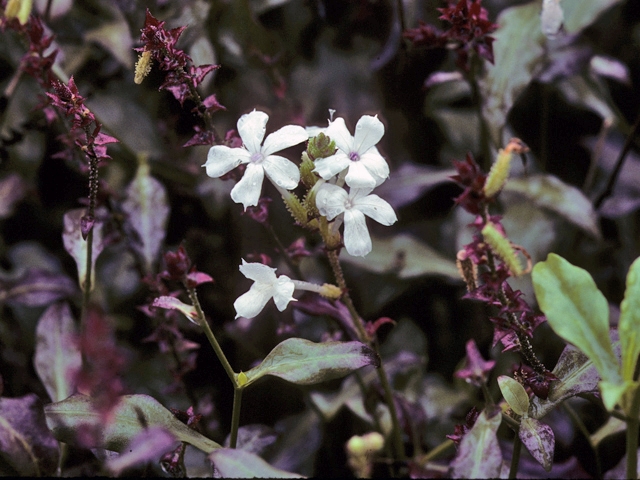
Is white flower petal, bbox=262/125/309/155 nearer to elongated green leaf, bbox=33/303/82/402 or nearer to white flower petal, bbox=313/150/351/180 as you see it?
white flower petal, bbox=313/150/351/180

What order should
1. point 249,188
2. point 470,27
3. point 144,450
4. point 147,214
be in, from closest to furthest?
point 144,450 < point 249,188 < point 470,27 < point 147,214

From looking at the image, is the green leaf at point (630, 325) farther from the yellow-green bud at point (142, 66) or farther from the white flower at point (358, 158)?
the yellow-green bud at point (142, 66)

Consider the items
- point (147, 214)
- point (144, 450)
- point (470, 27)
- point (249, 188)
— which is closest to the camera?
point (144, 450)

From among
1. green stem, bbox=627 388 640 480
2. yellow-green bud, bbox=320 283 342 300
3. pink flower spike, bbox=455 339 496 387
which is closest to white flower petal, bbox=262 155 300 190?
yellow-green bud, bbox=320 283 342 300

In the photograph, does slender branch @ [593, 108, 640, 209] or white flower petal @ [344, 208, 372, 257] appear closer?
white flower petal @ [344, 208, 372, 257]

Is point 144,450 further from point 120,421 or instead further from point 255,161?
point 255,161

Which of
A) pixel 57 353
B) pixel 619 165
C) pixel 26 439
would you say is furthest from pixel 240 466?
pixel 619 165

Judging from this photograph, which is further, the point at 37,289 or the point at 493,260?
the point at 37,289
